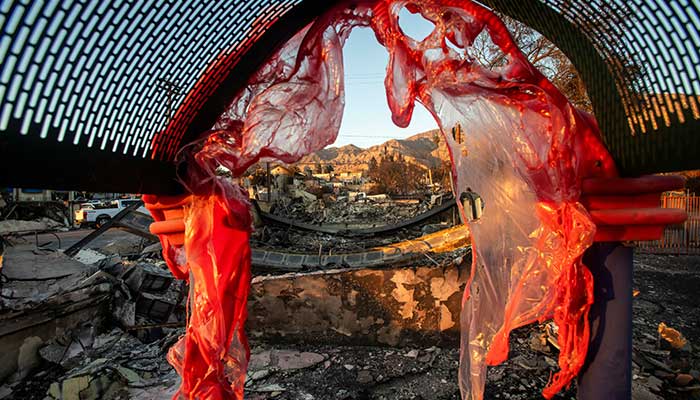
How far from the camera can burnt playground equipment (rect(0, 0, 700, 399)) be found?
1068 millimetres

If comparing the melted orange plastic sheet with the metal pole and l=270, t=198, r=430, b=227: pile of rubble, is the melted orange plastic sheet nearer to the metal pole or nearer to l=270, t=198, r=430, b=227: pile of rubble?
the metal pole

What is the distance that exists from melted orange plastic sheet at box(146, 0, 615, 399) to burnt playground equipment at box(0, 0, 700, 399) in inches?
4.2

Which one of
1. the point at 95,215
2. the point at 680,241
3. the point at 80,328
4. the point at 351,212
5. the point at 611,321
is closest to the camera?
the point at 611,321

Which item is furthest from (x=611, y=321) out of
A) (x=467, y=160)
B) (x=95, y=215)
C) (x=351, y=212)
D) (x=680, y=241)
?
(x=95, y=215)

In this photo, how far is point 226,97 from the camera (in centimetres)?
182

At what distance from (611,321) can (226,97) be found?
7.40 feet

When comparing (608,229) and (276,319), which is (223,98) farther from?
(276,319)

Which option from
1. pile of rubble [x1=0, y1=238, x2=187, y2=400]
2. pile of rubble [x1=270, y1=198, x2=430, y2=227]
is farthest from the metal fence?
pile of rubble [x1=0, y1=238, x2=187, y2=400]

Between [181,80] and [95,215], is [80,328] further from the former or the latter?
[95,215]

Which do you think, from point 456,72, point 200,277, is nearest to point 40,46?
point 200,277

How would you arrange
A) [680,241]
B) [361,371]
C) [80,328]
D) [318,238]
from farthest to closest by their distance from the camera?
[318,238]
[680,241]
[80,328]
[361,371]

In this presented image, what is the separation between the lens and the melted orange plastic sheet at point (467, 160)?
1481 millimetres

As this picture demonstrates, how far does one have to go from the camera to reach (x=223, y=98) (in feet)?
5.96

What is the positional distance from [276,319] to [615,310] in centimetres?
320
